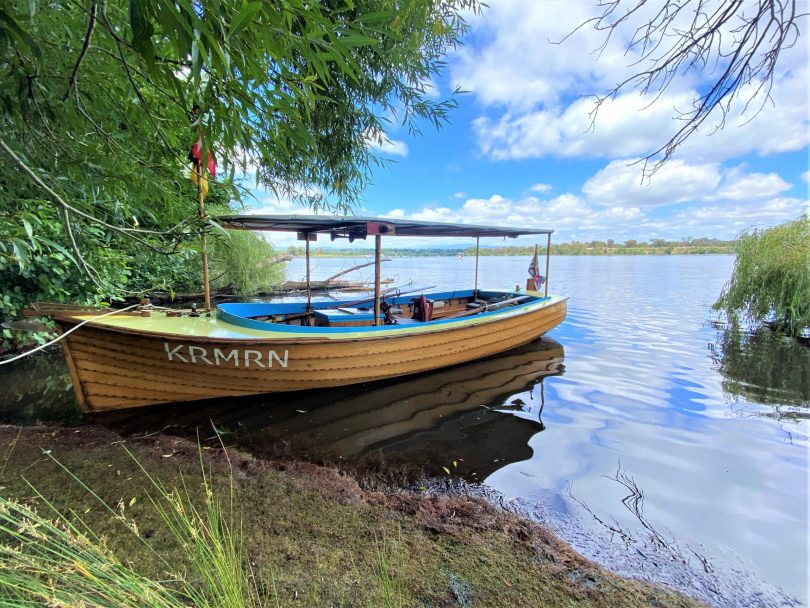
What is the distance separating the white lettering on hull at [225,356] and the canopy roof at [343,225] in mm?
1550

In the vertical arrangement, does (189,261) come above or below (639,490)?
above

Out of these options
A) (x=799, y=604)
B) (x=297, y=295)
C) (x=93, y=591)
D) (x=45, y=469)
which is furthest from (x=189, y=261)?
(x=799, y=604)

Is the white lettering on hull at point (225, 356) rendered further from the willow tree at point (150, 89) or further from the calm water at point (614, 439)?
the willow tree at point (150, 89)

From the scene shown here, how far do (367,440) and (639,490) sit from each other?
2724 mm

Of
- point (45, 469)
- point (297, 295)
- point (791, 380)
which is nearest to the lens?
point (45, 469)

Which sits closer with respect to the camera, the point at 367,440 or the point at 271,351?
the point at 367,440

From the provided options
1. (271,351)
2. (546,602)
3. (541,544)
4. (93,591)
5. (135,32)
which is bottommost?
(541,544)

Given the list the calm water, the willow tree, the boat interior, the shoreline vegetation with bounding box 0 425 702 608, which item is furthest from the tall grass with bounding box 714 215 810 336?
the shoreline vegetation with bounding box 0 425 702 608

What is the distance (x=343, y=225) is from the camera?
553cm

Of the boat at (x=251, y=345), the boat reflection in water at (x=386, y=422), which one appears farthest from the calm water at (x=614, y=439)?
the boat at (x=251, y=345)

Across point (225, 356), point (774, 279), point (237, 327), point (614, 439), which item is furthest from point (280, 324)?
point (774, 279)

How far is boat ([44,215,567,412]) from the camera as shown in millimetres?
4207

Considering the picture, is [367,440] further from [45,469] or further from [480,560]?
[45,469]

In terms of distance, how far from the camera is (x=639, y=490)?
336 cm
